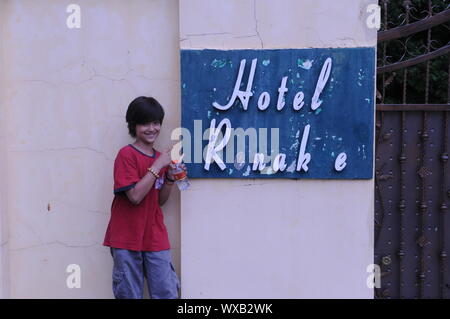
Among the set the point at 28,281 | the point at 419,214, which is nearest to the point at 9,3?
the point at 28,281

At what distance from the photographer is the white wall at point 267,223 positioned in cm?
291

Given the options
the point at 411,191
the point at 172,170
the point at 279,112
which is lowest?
the point at 411,191

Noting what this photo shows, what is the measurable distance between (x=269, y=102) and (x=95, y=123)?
1.09 meters

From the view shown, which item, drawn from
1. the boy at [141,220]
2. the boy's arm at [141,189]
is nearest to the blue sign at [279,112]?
the boy at [141,220]

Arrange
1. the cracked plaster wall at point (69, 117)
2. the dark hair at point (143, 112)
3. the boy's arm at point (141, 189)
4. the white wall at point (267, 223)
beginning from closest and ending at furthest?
the boy's arm at point (141, 189) < the dark hair at point (143, 112) < the white wall at point (267, 223) < the cracked plaster wall at point (69, 117)

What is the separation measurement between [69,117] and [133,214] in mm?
766

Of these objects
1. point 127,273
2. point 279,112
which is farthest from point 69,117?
point 279,112

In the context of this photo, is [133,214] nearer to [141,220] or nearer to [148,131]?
[141,220]

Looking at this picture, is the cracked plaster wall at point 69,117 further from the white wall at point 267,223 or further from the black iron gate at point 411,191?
the black iron gate at point 411,191

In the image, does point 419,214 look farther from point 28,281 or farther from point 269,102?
point 28,281

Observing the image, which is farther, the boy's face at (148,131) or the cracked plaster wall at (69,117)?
the cracked plaster wall at (69,117)

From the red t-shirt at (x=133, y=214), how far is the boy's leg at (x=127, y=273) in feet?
0.16

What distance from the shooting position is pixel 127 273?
281 cm

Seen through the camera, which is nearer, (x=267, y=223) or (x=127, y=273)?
(x=127, y=273)
